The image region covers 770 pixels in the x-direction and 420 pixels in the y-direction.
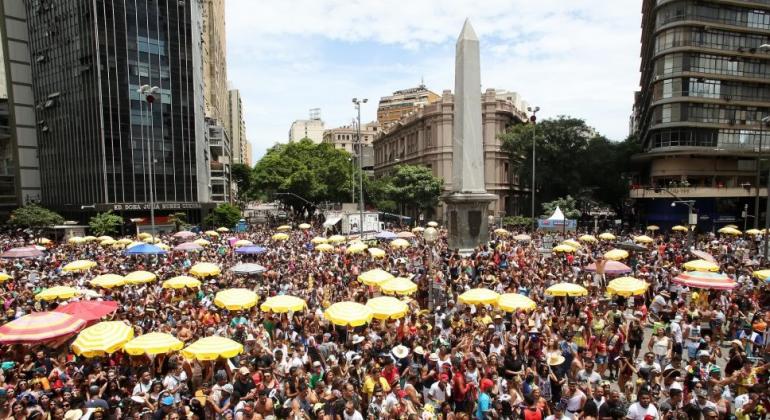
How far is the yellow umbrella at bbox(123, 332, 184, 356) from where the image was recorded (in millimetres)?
9133

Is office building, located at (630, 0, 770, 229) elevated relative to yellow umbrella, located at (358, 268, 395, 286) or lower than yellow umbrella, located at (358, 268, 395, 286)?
elevated

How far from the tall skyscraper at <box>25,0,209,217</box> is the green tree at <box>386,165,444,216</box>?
71.6 ft

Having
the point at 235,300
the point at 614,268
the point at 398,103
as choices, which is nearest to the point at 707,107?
the point at 614,268

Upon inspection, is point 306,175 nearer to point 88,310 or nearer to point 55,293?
point 55,293

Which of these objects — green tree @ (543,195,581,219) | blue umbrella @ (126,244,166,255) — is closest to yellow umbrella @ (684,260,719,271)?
blue umbrella @ (126,244,166,255)

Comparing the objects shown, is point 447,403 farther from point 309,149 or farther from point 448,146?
point 309,149

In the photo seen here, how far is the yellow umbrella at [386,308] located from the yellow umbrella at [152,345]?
4.36 metres

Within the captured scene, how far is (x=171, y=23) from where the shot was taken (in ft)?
162

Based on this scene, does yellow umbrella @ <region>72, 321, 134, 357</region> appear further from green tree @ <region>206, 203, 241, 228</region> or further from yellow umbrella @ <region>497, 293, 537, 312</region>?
green tree @ <region>206, 203, 241, 228</region>

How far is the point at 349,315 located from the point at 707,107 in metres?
46.2

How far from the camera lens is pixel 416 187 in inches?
2048

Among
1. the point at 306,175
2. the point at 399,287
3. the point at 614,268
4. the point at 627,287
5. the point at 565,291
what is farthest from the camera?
the point at 306,175

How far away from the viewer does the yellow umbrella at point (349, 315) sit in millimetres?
10556

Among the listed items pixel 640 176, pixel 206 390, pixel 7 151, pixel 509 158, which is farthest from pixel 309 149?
pixel 206 390
